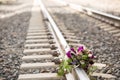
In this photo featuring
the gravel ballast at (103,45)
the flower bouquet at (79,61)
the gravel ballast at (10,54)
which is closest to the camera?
the flower bouquet at (79,61)

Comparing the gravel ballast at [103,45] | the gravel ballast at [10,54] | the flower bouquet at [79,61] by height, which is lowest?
the gravel ballast at [103,45]

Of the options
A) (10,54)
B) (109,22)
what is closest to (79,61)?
(10,54)

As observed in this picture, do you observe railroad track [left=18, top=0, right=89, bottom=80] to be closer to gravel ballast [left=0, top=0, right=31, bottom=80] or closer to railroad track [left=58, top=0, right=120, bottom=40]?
gravel ballast [left=0, top=0, right=31, bottom=80]

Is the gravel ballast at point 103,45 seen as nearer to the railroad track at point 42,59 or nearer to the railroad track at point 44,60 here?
the railroad track at point 44,60

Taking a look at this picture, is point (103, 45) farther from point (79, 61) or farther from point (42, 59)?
point (79, 61)

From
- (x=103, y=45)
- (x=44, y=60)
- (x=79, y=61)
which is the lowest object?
(x=103, y=45)

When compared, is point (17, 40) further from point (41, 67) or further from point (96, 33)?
point (41, 67)

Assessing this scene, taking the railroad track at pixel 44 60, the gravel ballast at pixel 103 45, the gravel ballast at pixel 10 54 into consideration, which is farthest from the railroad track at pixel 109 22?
the gravel ballast at pixel 10 54

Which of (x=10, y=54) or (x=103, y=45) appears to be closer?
(x=10, y=54)

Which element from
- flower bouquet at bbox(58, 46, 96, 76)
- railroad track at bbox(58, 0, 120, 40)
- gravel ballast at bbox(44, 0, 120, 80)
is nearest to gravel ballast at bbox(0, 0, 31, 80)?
flower bouquet at bbox(58, 46, 96, 76)

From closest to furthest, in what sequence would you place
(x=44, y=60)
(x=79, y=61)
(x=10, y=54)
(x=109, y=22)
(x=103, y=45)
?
(x=79, y=61) → (x=44, y=60) → (x=10, y=54) → (x=103, y=45) → (x=109, y=22)
